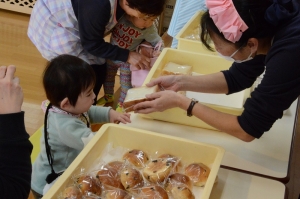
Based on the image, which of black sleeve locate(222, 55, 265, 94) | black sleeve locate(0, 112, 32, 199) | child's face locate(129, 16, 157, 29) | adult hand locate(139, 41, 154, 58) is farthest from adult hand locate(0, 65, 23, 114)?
adult hand locate(139, 41, 154, 58)

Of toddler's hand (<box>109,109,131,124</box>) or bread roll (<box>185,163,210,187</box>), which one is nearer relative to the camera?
bread roll (<box>185,163,210,187</box>)

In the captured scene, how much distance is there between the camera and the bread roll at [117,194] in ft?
3.00

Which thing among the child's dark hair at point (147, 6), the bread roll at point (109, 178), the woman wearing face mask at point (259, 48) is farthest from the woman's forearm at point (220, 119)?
the child's dark hair at point (147, 6)

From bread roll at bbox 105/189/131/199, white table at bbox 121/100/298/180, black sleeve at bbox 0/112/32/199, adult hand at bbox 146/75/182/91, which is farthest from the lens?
adult hand at bbox 146/75/182/91

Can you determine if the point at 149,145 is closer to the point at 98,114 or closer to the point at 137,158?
the point at 137,158

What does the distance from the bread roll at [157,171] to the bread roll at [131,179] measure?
1.0 inches

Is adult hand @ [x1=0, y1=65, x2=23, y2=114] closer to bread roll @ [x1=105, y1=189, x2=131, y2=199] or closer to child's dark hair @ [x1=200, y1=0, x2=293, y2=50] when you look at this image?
bread roll @ [x1=105, y1=189, x2=131, y2=199]

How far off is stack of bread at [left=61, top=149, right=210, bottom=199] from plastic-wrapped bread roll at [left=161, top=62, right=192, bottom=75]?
1.77 ft

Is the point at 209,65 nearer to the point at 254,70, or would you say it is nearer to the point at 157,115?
the point at 254,70

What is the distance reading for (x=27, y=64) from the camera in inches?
121

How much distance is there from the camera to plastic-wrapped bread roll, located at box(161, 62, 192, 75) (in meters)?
1.53

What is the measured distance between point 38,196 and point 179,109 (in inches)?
25.3

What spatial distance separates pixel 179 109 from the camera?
4.14 feet

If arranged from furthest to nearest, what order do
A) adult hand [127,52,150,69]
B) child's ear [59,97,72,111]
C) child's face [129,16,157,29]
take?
adult hand [127,52,150,69] < child's face [129,16,157,29] < child's ear [59,97,72,111]
